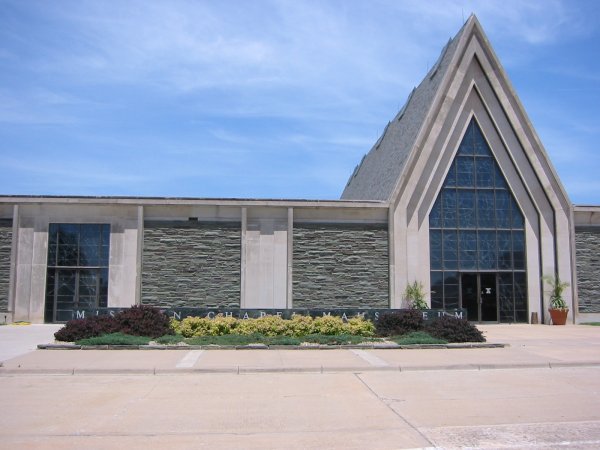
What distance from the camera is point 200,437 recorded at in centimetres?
755

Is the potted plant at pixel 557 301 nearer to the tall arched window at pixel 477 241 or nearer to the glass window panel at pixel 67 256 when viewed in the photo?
the tall arched window at pixel 477 241

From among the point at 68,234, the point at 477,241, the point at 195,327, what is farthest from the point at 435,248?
the point at 68,234

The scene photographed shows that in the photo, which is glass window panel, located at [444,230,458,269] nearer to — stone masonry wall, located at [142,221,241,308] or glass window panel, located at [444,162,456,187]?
glass window panel, located at [444,162,456,187]

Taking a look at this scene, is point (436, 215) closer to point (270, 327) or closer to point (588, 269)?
point (588, 269)

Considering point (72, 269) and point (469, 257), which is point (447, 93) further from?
point (72, 269)

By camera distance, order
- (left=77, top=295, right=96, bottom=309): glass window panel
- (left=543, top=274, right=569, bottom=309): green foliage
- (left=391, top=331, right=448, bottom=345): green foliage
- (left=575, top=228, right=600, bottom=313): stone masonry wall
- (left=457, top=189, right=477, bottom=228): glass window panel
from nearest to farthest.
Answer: (left=391, top=331, right=448, bottom=345): green foliage
(left=77, top=295, right=96, bottom=309): glass window panel
(left=543, top=274, right=569, bottom=309): green foliage
(left=457, top=189, right=477, bottom=228): glass window panel
(left=575, top=228, right=600, bottom=313): stone masonry wall

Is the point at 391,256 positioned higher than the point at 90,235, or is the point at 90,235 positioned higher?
the point at 90,235

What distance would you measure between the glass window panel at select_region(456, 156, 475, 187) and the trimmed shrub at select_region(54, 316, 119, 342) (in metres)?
17.0

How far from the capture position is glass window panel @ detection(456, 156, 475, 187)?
92.5ft

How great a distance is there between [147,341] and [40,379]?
494cm

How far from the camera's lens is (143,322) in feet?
60.7

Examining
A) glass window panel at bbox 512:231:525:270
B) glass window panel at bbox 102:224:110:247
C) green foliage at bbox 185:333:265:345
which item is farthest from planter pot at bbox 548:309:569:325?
glass window panel at bbox 102:224:110:247

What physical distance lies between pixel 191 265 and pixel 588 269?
60.3ft

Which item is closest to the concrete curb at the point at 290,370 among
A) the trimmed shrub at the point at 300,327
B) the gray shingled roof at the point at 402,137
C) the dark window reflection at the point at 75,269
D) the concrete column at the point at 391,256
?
the trimmed shrub at the point at 300,327
